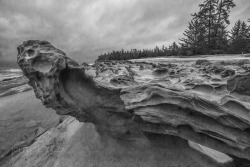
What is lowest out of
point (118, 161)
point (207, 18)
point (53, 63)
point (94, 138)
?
point (118, 161)

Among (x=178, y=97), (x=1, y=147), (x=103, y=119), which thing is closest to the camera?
(x=178, y=97)

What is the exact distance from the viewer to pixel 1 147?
19.1 feet

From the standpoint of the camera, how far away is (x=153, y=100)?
9.32 feet

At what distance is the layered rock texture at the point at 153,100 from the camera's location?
7.75 ft

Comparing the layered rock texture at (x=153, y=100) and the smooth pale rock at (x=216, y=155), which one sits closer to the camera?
the layered rock texture at (x=153, y=100)

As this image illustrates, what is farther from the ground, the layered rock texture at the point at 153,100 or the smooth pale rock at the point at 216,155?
the layered rock texture at the point at 153,100

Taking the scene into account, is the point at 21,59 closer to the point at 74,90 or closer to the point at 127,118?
the point at 74,90

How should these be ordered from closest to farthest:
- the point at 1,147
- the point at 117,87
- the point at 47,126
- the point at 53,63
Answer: the point at 53,63, the point at 117,87, the point at 1,147, the point at 47,126

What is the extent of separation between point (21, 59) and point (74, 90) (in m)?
1.37

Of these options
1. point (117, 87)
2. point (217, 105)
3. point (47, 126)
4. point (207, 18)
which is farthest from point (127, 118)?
point (207, 18)

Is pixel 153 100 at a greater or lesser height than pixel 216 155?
greater

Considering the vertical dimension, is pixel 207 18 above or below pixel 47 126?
above

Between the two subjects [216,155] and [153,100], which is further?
[216,155]

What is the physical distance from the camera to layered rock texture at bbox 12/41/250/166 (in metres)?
2.36
